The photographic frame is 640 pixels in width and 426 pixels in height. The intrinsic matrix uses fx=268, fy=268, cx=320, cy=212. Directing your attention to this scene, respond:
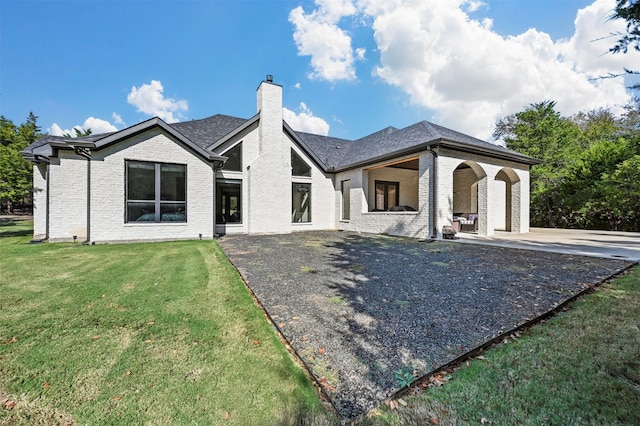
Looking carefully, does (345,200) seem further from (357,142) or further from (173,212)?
(173,212)

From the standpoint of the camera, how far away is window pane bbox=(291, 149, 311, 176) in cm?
1441

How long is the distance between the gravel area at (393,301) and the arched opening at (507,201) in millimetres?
6437

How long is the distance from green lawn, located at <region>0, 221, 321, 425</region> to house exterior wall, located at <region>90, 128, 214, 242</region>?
4916mm

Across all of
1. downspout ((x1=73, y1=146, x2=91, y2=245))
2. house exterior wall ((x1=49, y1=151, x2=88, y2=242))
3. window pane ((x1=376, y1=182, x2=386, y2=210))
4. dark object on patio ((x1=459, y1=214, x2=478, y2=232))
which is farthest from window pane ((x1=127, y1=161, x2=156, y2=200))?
dark object on patio ((x1=459, y1=214, x2=478, y2=232))

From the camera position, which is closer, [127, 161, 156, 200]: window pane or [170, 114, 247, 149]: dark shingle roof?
[127, 161, 156, 200]: window pane

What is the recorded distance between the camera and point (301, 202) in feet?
48.0

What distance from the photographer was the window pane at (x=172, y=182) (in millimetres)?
10133

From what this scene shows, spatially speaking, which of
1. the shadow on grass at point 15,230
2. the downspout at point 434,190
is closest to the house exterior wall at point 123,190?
the shadow on grass at point 15,230

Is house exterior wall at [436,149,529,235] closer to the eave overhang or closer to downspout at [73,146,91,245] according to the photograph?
the eave overhang

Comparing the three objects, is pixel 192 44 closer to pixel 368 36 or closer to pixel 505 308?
pixel 368 36

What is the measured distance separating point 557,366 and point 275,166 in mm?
12232

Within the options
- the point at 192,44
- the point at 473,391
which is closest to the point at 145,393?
the point at 473,391

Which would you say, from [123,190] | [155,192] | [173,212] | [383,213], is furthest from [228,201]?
[383,213]

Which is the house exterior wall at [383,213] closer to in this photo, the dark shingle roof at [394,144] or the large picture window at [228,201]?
the dark shingle roof at [394,144]
